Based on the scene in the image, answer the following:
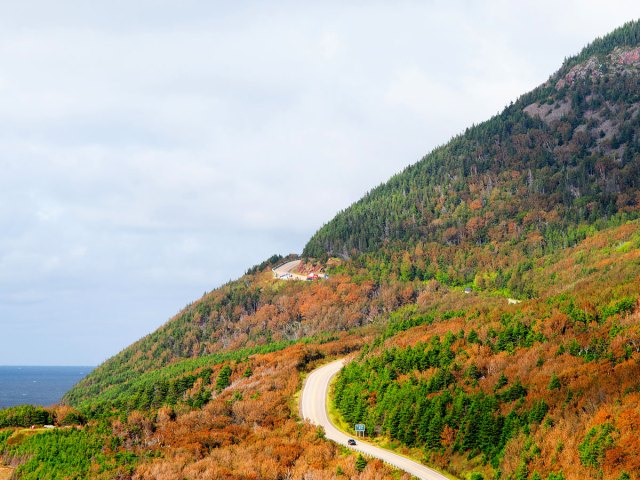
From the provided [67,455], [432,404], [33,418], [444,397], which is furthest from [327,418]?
[33,418]

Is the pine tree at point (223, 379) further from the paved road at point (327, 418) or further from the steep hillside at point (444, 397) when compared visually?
the paved road at point (327, 418)

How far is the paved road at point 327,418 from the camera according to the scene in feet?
186

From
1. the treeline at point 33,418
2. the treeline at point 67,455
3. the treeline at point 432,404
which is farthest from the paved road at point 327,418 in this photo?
the treeline at point 33,418

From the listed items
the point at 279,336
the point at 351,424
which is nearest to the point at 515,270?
the point at 279,336

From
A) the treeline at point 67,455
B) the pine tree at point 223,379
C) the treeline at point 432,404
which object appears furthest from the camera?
the pine tree at point 223,379

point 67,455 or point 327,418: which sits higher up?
point 67,455

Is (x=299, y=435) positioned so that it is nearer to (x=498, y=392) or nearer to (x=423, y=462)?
(x=423, y=462)

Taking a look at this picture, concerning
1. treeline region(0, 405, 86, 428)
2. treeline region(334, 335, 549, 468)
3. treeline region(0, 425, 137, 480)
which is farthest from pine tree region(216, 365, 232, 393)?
treeline region(0, 425, 137, 480)

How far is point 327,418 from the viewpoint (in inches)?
2977

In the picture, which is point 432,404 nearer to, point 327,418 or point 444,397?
point 444,397

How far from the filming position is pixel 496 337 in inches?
3059

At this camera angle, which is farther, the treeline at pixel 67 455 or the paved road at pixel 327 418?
the treeline at pixel 67 455

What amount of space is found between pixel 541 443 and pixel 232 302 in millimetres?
144370

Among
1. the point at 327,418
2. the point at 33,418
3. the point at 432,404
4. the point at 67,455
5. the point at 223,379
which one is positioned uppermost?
the point at 33,418
